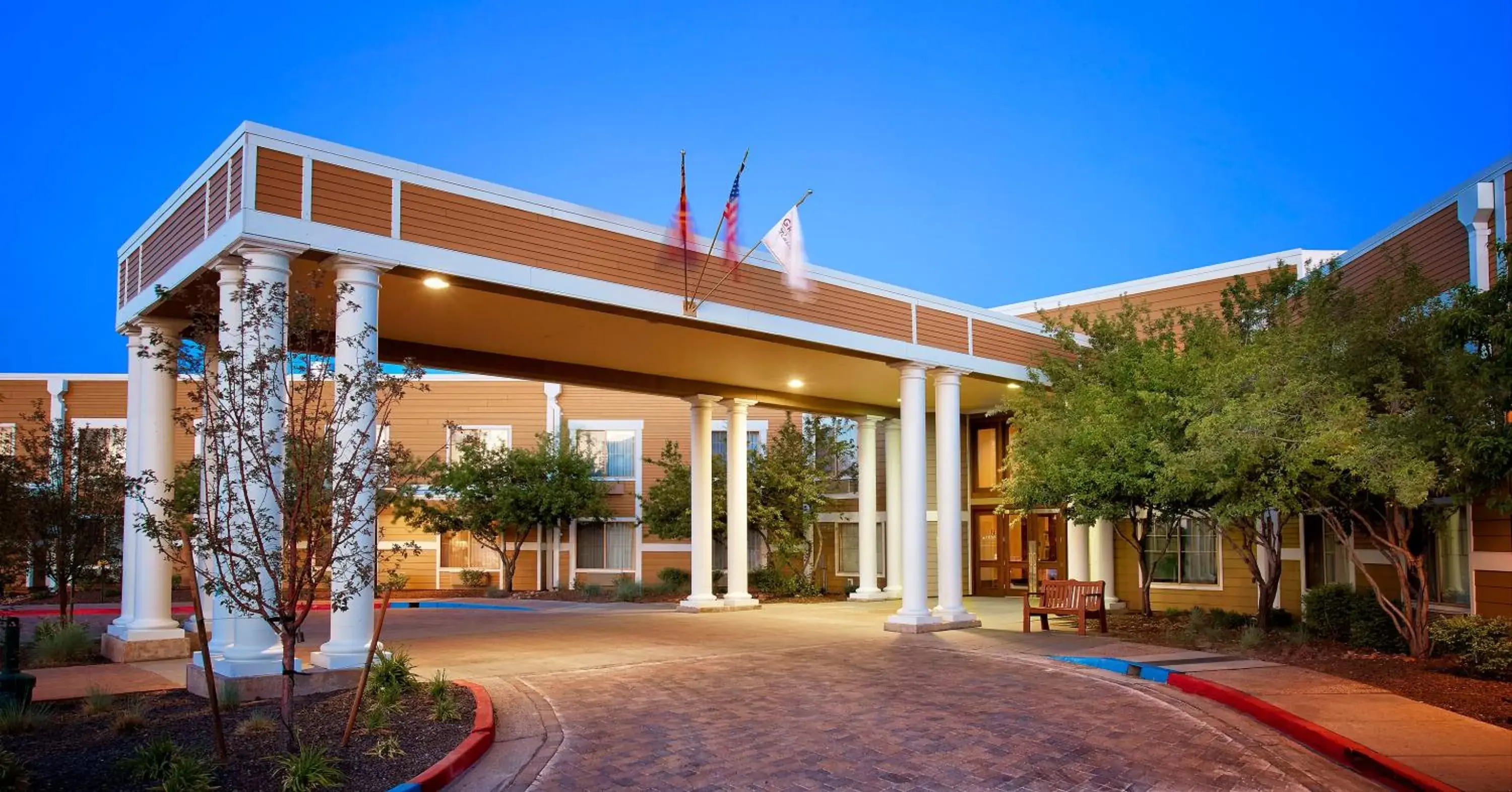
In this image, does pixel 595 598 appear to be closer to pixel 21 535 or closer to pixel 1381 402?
pixel 21 535

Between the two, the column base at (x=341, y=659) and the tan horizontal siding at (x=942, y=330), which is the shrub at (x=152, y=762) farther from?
the tan horizontal siding at (x=942, y=330)

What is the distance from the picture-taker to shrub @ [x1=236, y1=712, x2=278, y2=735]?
8695mm

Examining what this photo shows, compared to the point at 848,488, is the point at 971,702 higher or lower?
lower

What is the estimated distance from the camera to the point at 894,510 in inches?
1008

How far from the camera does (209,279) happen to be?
12.2 m

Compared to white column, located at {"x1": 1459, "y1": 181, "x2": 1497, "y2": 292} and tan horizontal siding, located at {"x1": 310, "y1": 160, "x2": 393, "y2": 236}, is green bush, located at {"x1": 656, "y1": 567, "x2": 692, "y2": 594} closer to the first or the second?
tan horizontal siding, located at {"x1": 310, "y1": 160, "x2": 393, "y2": 236}

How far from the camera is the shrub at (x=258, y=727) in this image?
28.5ft

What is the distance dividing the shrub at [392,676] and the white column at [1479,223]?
13175mm

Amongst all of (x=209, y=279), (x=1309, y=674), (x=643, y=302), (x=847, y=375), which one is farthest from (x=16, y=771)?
(x=847, y=375)

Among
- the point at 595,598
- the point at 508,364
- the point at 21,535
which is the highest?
the point at 508,364

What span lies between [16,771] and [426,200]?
695 cm

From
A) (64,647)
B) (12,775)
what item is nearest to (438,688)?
(12,775)

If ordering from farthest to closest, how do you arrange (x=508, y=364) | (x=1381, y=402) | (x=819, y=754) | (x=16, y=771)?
1. (x=508, y=364)
2. (x=1381, y=402)
3. (x=819, y=754)
4. (x=16, y=771)

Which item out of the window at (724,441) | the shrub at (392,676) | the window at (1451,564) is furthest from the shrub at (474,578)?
the window at (1451,564)
